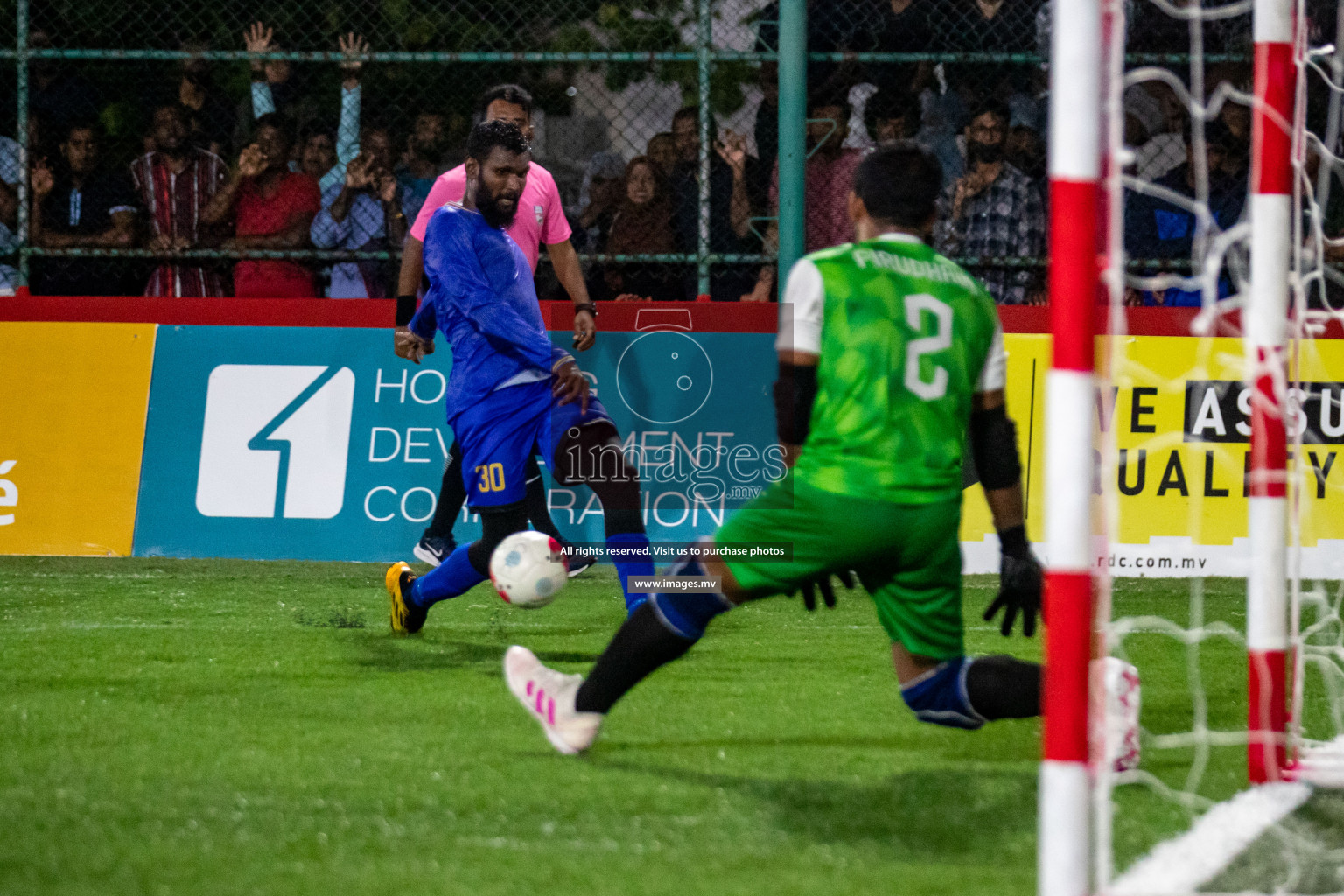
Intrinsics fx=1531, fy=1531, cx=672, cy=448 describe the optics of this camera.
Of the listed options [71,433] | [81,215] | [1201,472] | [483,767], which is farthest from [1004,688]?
[81,215]

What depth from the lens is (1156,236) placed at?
8.18m

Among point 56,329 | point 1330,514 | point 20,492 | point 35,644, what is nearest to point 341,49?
point 56,329

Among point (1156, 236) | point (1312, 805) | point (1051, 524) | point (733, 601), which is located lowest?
point (1312, 805)

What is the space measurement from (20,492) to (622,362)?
3.20m

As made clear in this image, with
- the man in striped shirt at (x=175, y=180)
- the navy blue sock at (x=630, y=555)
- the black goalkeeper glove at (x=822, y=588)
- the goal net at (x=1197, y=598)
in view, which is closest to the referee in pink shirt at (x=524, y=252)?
the navy blue sock at (x=630, y=555)

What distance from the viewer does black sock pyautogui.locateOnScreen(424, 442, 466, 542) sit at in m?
7.13

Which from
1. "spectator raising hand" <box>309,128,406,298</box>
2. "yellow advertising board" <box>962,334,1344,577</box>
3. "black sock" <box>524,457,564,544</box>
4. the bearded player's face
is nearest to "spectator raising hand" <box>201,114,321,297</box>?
"spectator raising hand" <box>309,128,406,298</box>

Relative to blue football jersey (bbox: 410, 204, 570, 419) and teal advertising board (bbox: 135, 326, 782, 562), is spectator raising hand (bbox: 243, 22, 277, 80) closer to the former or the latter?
teal advertising board (bbox: 135, 326, 782, 562)

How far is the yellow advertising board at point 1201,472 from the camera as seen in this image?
25.0 feet

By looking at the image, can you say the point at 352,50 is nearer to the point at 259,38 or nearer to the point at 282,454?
the point at 259,38

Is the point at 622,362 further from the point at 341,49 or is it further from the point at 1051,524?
the point at 1051,524

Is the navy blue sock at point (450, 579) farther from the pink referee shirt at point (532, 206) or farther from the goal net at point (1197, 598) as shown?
the goal net at point (1197, 598)

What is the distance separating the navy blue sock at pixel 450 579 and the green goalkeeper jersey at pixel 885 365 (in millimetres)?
2196

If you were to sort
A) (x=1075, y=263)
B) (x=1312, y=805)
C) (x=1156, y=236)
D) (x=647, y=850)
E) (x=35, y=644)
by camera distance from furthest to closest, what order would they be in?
(x=1156, y=236)
(x=35, y=644)
(x=1312, y=805)
(x=647, y=850)
(x=1075, y=263)
